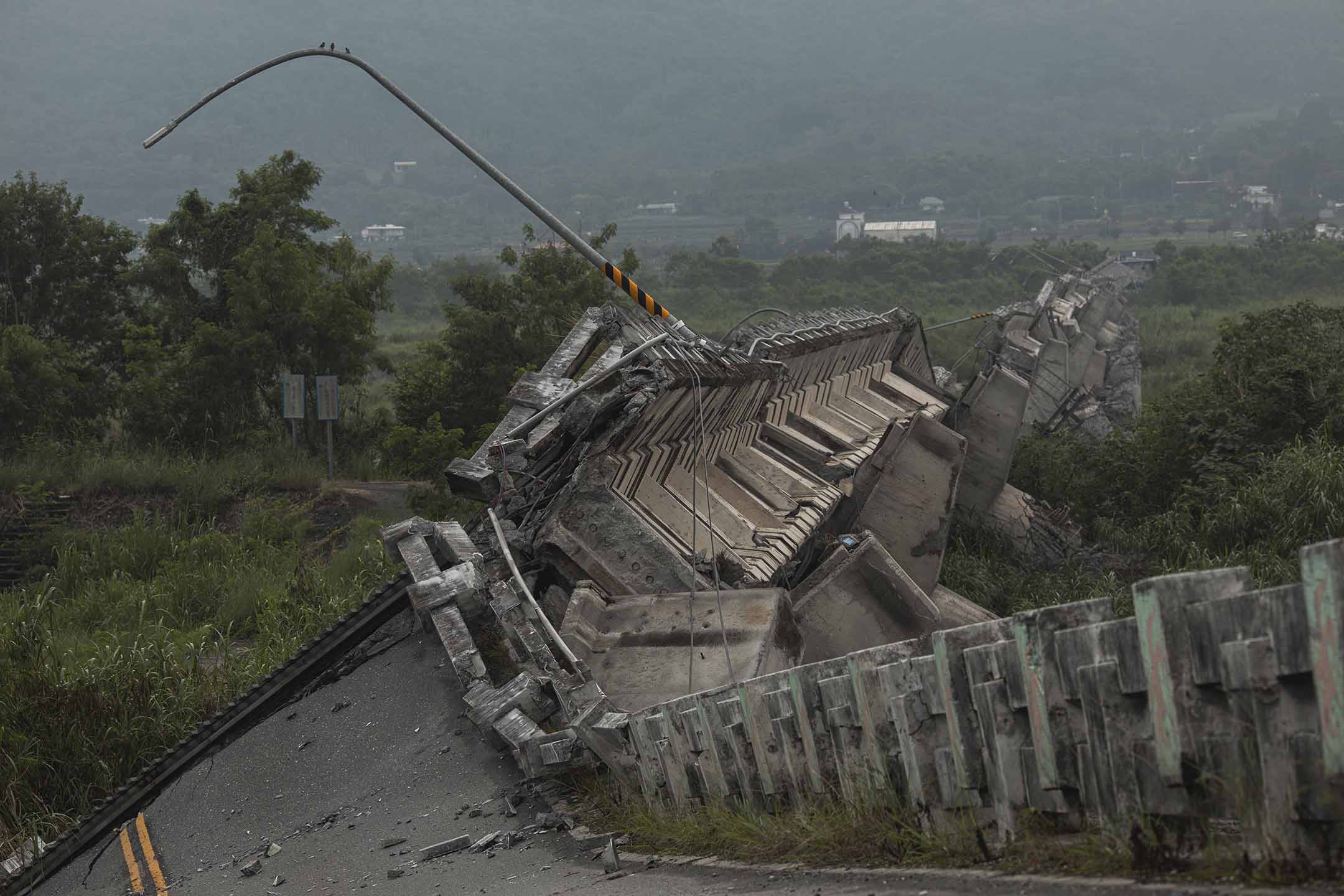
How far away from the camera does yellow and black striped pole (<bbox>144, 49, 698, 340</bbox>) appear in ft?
38.1

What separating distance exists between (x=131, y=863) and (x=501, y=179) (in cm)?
730

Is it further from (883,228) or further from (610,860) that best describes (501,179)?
(883,228)

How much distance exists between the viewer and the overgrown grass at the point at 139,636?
947 centimetres

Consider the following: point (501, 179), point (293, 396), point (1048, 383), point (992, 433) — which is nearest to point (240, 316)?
point (293, 396)

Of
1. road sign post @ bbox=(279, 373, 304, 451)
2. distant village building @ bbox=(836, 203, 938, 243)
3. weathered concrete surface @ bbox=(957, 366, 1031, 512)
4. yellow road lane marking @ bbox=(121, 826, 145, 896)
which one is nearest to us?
yellow road lane marking @ bbox=(121, 826, 145, 896)

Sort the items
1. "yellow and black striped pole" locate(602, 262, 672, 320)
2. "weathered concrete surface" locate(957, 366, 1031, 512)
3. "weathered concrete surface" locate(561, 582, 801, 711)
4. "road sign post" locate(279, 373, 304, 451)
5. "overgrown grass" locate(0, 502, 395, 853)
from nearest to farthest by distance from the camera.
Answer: "weathered concrete surface" locate(561, 582, 801, 711) → "overgrown grass" locate(0, 502, 395, 853) → "yellow and black striped pole" locate(602, 262, 672, 320) → "weathered concrete surface" locate(957, 366, 1031, 512) → "road sign post" locate(279, 373, 304, 451)

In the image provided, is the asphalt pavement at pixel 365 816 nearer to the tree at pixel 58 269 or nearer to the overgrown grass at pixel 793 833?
the overgrown grass at pixel 793 833

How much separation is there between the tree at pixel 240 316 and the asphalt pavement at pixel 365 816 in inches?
607

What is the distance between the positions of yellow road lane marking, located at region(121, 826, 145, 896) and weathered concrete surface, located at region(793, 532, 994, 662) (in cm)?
415

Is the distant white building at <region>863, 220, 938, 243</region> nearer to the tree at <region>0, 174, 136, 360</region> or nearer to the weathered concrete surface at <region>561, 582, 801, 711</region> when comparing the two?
the tree at <region>0, 174, 136, 360</region>

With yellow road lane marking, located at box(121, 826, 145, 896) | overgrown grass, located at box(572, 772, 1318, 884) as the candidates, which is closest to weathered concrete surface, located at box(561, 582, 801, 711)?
overgrown grass, located at box(572, 772, 1318, 884)

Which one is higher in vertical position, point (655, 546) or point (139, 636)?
point (655, 546)

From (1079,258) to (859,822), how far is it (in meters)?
Answer: 69.2

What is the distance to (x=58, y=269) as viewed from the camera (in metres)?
26.2
